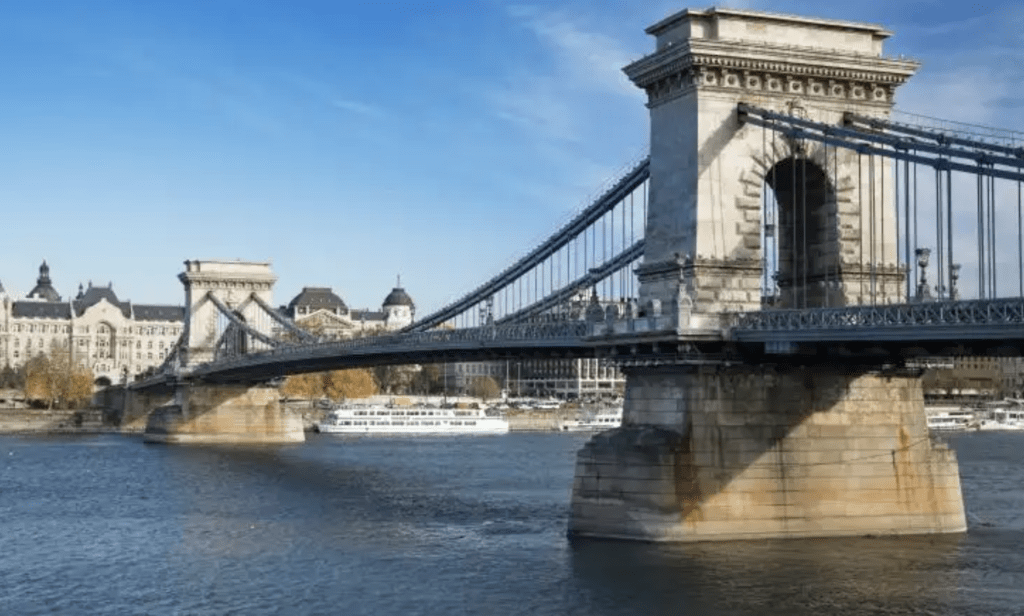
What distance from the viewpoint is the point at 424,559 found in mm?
39000

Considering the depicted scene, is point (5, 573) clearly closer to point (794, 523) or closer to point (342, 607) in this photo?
point (342, 607)

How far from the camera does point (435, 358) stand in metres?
65.5

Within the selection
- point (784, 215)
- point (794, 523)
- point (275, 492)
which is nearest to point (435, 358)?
point (275, 492)

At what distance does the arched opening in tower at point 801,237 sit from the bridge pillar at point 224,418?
207 ft

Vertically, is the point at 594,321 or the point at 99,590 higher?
the point at 594,321

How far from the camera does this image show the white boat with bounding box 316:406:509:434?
123250 millimetres

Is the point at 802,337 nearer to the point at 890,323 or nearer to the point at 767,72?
the point at 890,323

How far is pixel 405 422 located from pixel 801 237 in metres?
84.0

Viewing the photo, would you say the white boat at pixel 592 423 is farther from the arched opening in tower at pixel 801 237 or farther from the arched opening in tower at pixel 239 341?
the arched opening in tower at pixel 801 237

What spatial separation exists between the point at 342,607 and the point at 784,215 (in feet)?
59.5

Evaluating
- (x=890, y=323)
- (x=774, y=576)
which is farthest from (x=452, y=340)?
(x=890, y=323)

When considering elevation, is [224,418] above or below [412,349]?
below

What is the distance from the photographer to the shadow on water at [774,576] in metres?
32.0

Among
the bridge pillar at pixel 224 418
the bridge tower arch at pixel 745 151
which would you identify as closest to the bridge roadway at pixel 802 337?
the bridge tower arch at pixel 745 151
